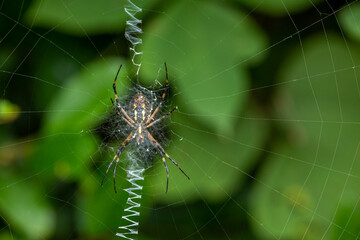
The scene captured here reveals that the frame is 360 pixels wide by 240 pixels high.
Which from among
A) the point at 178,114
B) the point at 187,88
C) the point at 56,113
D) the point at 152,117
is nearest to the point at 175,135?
the point at 178,114

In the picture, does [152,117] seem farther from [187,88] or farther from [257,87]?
[187,88]

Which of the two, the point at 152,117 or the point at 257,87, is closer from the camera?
the point at 257,87

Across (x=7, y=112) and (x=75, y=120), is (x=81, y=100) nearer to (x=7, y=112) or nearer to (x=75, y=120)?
(x=75, y=120)

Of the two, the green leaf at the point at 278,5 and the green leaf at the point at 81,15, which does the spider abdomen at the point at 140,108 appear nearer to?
the green leaf at the point at 81,15

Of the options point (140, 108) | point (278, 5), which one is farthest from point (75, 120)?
point (140, 108)

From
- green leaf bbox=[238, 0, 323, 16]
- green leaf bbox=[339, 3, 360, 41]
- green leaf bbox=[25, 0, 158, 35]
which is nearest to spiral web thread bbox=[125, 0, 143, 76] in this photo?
green leaf bbox=[25, 0, 158, 35]

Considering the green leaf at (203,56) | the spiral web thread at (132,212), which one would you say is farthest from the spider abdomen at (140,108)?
the green leaf at (203,56)
